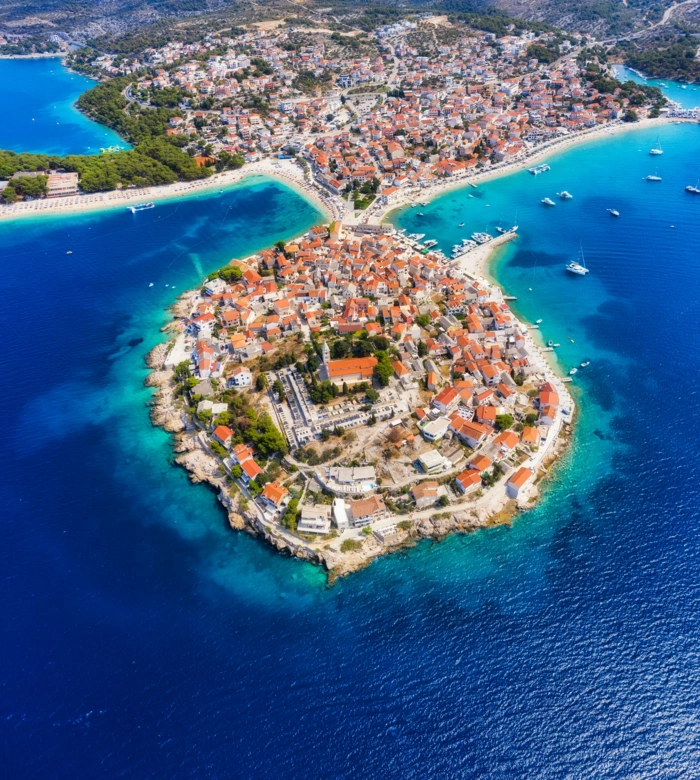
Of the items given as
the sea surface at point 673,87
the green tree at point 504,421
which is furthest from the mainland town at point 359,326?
the sea surface at point 673,87

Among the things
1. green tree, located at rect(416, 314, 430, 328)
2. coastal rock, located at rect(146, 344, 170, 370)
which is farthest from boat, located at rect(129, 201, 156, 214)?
green tree, located at rect(416, 314, 430, 328)

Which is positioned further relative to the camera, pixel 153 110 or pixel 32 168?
pixel 153 110

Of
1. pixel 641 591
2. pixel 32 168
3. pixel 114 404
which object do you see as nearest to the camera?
pixel 641 591

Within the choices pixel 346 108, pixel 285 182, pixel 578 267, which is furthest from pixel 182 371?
pixel 346 108

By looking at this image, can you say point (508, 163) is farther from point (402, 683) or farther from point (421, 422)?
point (402, 683)

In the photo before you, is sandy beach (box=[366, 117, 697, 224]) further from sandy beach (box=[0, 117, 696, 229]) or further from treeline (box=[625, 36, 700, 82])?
treeline (box=[625, 36, 700, 82])

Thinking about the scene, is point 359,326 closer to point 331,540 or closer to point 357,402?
point 357,402

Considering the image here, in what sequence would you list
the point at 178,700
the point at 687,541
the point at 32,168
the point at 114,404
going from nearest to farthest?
the point at 178,700 → the point at 687,541 → the point at 114,404 → the point at 32,168

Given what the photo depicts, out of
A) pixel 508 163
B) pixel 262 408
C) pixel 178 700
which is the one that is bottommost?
pixel 178 700

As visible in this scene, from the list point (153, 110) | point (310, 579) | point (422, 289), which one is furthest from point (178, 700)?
point (153, 110)
